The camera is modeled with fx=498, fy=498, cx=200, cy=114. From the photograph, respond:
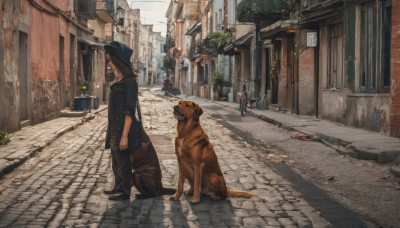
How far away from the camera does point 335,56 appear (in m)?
15.9

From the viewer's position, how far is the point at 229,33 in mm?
32031

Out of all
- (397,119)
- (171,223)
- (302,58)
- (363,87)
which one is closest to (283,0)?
(302,58)

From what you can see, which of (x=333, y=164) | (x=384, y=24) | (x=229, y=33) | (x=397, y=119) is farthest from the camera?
(x=229, y=33)

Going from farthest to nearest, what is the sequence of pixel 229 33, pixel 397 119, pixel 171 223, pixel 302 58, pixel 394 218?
pixel 229 33 → pixel 302 58 → pixel 397 119 → pixel 394 218 → pixel 171 223

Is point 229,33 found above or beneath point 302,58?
above

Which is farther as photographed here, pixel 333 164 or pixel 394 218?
pixel 333 164

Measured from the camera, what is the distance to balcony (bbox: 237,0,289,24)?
854 inches

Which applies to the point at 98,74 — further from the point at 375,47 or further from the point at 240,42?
the point at 375,47

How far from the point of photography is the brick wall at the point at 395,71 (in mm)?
10586

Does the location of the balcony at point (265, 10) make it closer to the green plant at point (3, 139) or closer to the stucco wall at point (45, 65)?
the stucco wall at point (45, 65)

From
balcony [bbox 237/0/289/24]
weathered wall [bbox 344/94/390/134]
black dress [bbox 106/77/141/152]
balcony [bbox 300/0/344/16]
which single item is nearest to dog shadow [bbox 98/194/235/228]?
black dress [bbox 106/77/141/152]

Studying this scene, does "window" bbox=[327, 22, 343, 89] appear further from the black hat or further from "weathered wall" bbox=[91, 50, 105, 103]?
"weathered wall" bbox=[91, 50, 105, 103]

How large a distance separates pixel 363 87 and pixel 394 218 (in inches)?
337

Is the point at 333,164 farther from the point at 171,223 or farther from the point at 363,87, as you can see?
the point at 363,87
